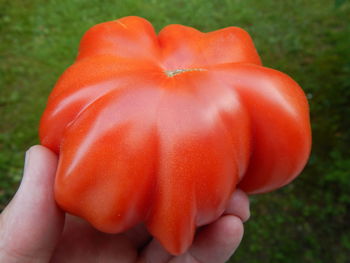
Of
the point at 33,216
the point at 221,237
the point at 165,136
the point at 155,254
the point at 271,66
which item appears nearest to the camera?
the point at 165,136

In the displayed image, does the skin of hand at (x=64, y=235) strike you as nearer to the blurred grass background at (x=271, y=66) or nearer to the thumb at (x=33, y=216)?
the thumb at (x=33, y=216)

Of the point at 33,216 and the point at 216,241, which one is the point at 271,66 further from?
the point at 33,216

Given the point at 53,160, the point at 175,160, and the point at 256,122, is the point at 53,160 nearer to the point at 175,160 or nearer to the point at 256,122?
the point at 175,160

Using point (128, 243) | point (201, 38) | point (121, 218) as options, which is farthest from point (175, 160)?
point (128, 243)

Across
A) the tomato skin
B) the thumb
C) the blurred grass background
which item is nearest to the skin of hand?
the thumb

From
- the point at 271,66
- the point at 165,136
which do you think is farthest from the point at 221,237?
the point at 271,66

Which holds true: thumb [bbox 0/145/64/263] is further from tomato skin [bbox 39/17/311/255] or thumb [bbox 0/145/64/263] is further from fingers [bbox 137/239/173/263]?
fingers [bbox 137/239/173/263]

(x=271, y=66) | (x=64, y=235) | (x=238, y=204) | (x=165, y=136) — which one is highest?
(x=165, y=136)
